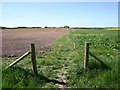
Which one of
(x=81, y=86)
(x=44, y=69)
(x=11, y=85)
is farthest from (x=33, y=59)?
(x=81, y=86)

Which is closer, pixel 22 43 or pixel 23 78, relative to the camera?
pixel 23 78

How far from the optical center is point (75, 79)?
374 inches

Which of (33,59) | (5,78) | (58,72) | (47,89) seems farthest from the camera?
(58,72)

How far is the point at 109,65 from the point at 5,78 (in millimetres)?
4348

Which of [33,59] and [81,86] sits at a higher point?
[33,59]

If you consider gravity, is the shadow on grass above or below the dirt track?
below

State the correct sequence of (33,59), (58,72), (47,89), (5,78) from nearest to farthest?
(47,89) < (5,78) < (33,59) < (58,72)

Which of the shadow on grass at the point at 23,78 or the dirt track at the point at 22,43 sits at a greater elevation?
the dirt track at the point at 22,43

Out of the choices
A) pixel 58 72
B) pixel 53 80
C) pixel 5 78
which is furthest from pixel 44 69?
pixel 5 78

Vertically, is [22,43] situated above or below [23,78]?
above

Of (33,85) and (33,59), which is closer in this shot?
(33,85)

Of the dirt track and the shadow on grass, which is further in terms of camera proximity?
the dirt track

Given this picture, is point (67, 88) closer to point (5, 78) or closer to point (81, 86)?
point (81, 86)

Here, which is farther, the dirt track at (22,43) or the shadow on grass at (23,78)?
the dirt track at (22,43)
